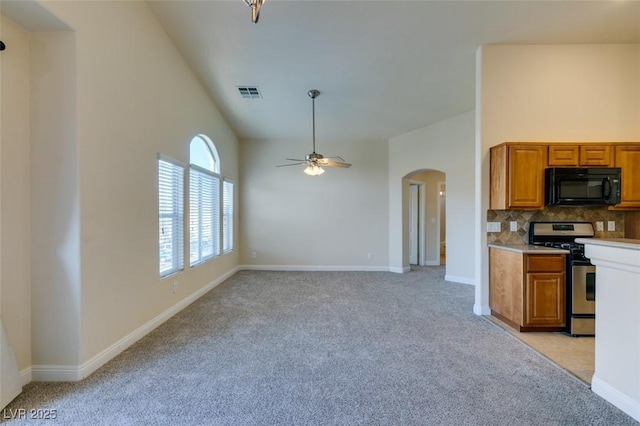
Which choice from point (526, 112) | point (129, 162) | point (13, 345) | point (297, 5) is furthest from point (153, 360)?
point (526, 112)

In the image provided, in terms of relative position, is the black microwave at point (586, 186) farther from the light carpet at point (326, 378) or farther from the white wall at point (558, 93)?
the light carpet at point (326, 378)

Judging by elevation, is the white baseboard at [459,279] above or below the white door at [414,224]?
below

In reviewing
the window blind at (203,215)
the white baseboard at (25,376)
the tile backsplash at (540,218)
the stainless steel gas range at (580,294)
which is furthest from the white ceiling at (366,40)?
the white baseboard at (25,376)

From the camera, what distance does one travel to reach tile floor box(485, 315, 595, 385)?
244 centimetres

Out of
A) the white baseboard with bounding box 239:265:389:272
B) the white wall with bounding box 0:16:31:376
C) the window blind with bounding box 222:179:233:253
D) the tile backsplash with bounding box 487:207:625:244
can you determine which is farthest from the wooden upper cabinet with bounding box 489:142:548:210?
the window blind with bounding box 222:179:233:253

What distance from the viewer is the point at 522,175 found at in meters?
3.43

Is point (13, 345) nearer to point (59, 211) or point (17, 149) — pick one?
point (59, 211)

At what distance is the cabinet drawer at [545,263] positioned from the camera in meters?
3.15

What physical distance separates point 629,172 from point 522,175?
1.29 m

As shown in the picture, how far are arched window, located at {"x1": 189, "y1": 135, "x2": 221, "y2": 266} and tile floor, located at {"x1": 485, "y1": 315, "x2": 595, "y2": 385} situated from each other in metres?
4.34

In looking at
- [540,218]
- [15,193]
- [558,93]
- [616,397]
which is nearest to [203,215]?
[15,193]

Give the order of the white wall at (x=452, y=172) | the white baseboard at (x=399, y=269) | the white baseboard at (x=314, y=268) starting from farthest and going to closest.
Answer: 1. the white baseboard at (x=314, y=268)
2. the white baseboard at (x=399, y=269)
3. the white wall at (x=452, y=172)

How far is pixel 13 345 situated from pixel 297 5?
3896 mm

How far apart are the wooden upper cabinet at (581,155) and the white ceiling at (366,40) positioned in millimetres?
1316
